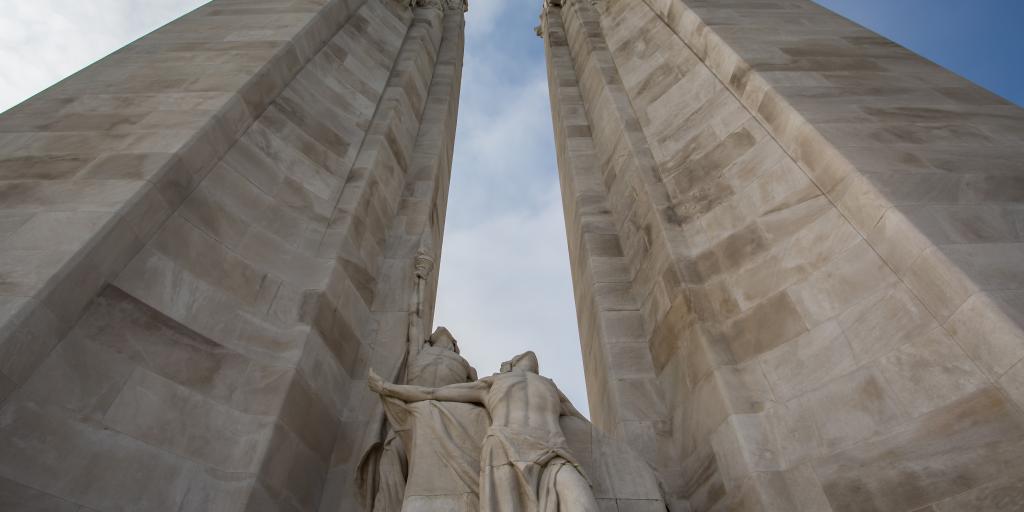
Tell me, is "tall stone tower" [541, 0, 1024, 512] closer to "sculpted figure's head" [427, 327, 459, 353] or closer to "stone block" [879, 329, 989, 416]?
"stone block" [879, 329, 989, 416]

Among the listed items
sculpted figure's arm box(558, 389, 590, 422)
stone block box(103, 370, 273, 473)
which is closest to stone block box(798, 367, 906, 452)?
sculpted figure's arm box(558, 389, 590, 422)

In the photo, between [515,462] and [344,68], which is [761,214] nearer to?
[515,462]

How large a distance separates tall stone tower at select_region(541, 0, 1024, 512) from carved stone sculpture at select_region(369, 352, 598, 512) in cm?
179

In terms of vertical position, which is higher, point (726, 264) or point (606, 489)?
point (726, 264)

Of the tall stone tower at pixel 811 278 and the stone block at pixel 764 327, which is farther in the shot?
the stone block at pixel 764 327

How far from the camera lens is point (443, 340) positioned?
6719mm

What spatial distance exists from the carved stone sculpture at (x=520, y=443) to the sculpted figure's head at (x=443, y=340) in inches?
53.4

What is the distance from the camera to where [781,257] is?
20.5ft

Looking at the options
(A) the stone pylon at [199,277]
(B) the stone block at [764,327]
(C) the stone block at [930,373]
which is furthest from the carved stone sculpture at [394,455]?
(C) the stone block at [930,373]

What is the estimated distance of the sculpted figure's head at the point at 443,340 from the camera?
6658mm

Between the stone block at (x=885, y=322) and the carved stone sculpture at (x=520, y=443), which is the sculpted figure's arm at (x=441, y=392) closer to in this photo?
the carved stone sculpture at (x=520, y=443)

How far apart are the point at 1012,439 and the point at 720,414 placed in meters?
2.11

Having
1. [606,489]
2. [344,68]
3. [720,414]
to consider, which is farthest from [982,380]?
[344,68]

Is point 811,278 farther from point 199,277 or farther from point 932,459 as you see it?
point 199,277
